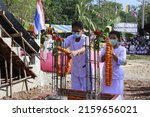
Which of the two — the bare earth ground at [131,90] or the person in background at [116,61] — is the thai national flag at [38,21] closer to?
the bare earth ground at [131,90]

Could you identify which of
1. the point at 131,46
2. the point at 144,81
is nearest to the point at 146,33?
the point at 131,46

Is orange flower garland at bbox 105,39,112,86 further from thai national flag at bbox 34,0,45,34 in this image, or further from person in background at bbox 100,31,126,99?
thai national flag at bbox 34,0,45,34

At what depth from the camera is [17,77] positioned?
948 cm

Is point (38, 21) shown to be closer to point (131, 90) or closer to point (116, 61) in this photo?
point (131, 90)

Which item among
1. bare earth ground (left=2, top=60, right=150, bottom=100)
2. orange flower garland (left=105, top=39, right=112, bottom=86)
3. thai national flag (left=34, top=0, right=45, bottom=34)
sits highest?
thai national flag (left=34, top=0, right=45, bottom=34)

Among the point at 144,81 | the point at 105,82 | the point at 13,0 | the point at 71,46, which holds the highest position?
the point at 13,0

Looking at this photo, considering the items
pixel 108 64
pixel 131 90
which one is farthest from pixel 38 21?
pixel 108 64

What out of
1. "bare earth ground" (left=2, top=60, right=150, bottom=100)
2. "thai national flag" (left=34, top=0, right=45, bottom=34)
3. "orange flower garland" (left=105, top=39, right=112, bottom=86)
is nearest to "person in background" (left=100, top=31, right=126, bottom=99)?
"orange flower garland" (left=105, top=39, right=112, bottom=86)

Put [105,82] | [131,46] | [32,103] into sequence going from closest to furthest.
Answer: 1. [32,103]
2. [105,82]
3. [131,46]

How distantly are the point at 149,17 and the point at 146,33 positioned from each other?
28.2 meters

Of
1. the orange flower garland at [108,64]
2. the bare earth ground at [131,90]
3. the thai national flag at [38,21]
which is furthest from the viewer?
the thai national flag at [38,21]

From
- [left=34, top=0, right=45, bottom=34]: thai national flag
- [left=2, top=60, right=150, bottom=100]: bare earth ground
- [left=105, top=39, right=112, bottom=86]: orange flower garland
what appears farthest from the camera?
[left=34, top=0, right=45, bottom=34]: thai national flag

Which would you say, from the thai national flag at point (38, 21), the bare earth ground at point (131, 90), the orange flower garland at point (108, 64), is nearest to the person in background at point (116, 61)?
the orange flower garland at point (108, 64)

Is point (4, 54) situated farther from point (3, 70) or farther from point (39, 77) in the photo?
point (39, 77)
